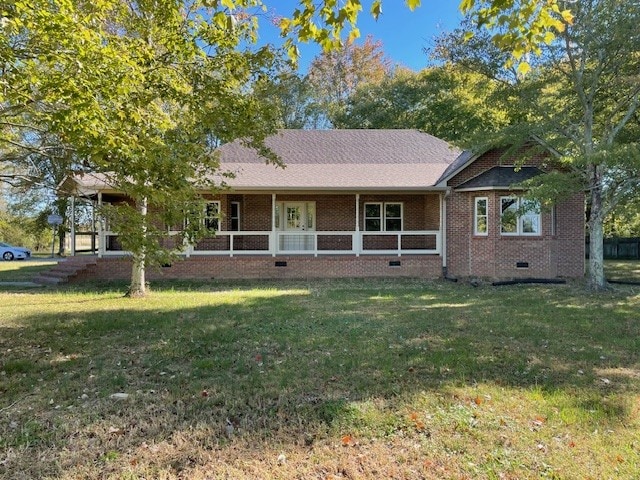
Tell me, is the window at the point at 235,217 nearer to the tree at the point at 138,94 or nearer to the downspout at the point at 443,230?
the downspout at the point at 443,230

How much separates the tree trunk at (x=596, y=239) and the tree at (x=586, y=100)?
0.02m

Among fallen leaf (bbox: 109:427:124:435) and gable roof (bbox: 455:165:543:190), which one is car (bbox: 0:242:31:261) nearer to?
gable roof (bbox: 455:165:543:190)

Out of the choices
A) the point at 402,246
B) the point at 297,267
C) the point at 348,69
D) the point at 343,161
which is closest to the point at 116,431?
the point at 297,267

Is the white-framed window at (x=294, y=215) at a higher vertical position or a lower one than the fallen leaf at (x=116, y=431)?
higher

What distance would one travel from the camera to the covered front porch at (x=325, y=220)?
16.9 meters

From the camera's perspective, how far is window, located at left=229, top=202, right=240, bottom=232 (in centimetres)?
1741

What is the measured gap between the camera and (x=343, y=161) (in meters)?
18.2

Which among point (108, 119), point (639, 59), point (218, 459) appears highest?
point (639, 59)

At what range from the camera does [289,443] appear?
354 cm

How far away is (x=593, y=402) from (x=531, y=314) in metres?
4.61

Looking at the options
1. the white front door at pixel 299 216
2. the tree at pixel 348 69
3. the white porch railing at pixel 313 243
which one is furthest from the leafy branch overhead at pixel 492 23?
the tree at pixel 348 69

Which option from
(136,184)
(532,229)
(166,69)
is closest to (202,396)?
(136,184)

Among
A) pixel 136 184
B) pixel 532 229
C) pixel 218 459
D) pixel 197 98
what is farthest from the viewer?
pixel 532 229

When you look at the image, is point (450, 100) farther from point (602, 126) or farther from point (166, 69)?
point (166, 69)
